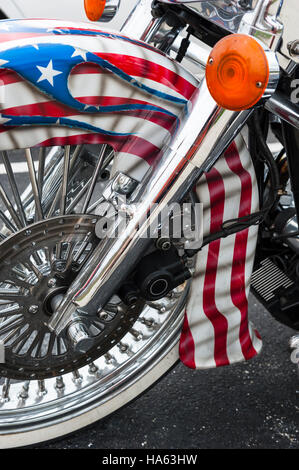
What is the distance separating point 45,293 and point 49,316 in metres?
0.07

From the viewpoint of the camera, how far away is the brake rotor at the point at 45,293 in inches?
54.1

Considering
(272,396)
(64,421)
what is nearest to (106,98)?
(64,421)

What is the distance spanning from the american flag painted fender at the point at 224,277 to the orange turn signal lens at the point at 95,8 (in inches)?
19.7

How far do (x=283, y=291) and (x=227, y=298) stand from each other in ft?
0.60

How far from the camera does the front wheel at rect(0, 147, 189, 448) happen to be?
1.40 meters

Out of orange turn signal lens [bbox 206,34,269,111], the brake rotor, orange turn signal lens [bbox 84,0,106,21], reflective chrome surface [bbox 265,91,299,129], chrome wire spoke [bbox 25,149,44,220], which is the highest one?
orange turn signal lens [bbox 206,34,269,111]

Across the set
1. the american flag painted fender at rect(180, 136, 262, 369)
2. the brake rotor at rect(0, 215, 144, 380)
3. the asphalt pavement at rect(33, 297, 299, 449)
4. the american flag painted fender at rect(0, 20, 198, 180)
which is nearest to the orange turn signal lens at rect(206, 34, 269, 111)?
the american flag painted fender at rect(0, 20, 198, 180)

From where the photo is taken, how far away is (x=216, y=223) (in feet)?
4.91

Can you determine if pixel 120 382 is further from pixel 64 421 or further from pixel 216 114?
pixel 216 114

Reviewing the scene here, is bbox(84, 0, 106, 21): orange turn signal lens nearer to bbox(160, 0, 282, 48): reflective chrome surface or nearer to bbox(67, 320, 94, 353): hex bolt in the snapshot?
bbox(160, 0, 282, 48): reflective chrome surface

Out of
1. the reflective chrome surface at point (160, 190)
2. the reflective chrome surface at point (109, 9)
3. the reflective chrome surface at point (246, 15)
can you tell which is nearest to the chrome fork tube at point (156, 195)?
the reflective chrome surface at point (160, 190)

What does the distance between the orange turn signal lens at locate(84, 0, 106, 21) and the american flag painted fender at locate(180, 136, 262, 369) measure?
0.50 m

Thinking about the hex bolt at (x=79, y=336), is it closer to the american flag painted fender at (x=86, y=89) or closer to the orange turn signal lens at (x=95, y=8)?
the american flag painted fender at (x=86, y=89)

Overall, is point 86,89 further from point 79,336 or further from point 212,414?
point 212,414
